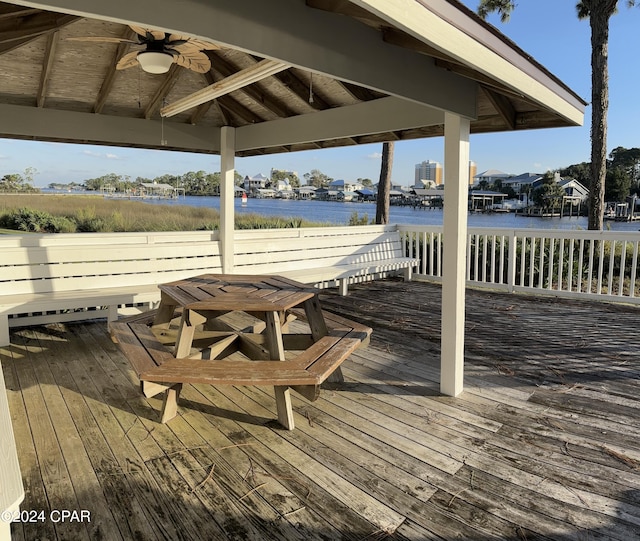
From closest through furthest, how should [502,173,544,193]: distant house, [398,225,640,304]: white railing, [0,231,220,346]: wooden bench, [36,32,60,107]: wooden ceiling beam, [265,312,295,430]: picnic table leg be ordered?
[265,312,295,430]: picnic table leg → [36,32,60,107]: wooden ceiling beam → [0,231,220,346]: wooden bench → [398,225,640,304]: white railing → [502,173,544,193]: distant house

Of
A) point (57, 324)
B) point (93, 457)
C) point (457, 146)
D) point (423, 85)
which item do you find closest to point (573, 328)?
point (457, 146)

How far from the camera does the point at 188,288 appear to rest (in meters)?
3.26

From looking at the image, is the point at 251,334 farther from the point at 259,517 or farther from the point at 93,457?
the point at 259,517

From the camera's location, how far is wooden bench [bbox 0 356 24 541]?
0.78 meters

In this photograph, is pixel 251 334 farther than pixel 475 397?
Yes

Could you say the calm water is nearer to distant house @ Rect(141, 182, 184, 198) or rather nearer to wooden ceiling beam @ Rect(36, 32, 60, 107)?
distant house @ Rect(141, 182, 184, 198)

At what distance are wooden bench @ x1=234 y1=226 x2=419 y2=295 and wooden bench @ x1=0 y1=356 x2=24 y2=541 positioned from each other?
183 inches

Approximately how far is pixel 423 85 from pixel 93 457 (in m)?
2.69

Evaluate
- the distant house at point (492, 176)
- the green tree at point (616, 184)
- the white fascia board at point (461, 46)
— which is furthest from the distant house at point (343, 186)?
the white fascia board at point (461, 46)

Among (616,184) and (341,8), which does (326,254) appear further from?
(616,184)

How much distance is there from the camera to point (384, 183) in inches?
412

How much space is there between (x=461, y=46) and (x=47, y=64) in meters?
3.68

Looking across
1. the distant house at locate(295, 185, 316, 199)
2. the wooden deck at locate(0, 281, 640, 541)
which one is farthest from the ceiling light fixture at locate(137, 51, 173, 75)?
the distant house at locate(295, 185, 316, 199)

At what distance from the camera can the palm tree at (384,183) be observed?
10.3 meters
